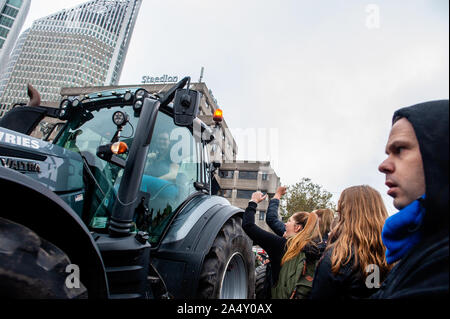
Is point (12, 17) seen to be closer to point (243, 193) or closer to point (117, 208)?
point (243, 193)

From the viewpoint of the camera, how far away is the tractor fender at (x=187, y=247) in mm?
2270

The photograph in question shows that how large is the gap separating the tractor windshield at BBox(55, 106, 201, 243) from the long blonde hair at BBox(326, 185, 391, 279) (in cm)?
169

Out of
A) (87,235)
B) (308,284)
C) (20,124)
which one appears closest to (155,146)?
(87,235)

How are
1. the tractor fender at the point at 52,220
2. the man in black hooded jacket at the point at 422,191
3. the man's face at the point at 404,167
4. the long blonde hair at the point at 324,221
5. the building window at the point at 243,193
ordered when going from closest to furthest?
the man in black hooded jacket at the point at 422,191 → the man's face at the point at 404,167 → the tractor fender at the point at 52,220 → the long blonde hair at the point at 324,221 → the building window at the point at 243,193

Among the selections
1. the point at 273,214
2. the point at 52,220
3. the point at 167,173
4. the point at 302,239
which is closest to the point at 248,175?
the point at 273,214

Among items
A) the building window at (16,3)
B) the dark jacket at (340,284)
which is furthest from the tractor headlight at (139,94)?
the building window at (16,3)

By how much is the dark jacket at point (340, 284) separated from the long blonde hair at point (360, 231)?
0.03m

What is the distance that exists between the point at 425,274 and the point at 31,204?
1687 millimetres

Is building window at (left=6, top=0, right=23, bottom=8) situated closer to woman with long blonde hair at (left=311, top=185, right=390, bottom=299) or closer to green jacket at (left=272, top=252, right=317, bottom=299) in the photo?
green jacket at (left=272, top=252, right=317, bottom=299)

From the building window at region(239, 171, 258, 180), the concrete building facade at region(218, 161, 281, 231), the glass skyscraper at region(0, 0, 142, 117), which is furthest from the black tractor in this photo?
the glass skyscraper at region(0, 0, 142, 117)

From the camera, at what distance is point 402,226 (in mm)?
914

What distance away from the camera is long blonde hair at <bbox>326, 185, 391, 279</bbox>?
1.54m

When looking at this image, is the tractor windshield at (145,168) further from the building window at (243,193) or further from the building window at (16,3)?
the building window at (16,3)

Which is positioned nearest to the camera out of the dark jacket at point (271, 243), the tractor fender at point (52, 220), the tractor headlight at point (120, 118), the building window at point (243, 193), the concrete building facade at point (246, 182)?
the tractor fender at point (52, 220)
